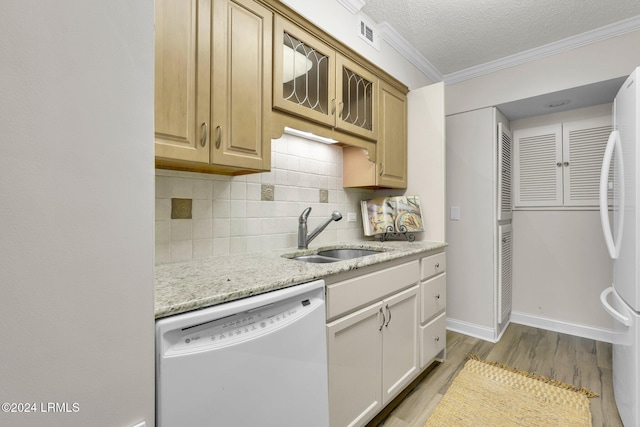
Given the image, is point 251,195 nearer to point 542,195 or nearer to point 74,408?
point 74,408

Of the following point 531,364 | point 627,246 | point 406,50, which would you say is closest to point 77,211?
point 627,246

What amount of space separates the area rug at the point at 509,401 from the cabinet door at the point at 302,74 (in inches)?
72.8

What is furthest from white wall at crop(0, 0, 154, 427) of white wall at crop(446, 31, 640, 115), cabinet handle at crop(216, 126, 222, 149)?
white wall at crop(446, 31, 640, 115)

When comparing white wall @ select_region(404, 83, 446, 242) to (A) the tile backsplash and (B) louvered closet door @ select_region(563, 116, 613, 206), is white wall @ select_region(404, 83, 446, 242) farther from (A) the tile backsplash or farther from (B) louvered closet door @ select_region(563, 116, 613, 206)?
(B) louvered closet door @ select_region(563, 116, 613, 206)

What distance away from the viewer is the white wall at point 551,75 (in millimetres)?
2158

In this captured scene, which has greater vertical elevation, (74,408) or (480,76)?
(480,76)

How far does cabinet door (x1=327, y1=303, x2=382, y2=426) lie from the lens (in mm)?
1255

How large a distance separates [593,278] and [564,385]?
1326mm

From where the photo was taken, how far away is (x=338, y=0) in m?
1.90

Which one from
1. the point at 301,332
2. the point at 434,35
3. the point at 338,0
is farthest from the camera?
the point at 434,35

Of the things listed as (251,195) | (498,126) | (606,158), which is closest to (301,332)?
(251,195)

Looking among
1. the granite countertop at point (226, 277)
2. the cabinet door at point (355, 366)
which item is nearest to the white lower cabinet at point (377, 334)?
the cabinet door at point (355, 366)

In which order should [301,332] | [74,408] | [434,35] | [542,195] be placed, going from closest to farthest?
1. [74,408]
2. [301,332]
3. [434,35]
4. [542,195]

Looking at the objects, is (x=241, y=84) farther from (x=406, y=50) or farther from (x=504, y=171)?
(x=504, y=171)
